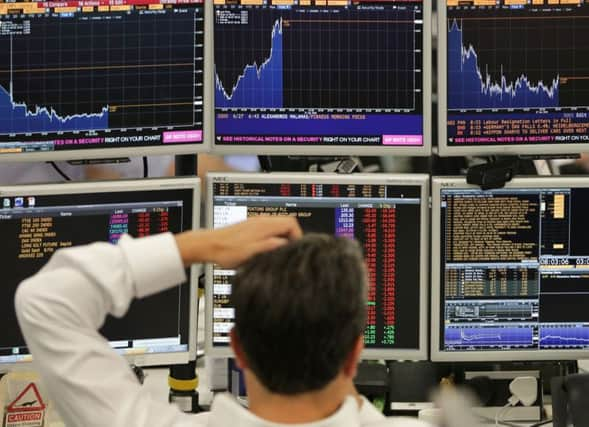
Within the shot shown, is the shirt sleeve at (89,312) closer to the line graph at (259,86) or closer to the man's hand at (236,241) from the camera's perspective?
the man's hand at (236,241)

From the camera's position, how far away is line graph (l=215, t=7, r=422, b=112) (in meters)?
2.22

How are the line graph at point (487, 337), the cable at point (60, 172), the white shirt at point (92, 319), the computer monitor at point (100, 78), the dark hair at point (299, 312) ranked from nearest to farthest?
the dark hair at point (299, 312) → the white shirt at point (92, 319) → the computer monitor at point (100, 78) → the line graph at point (487, 337) → the cable at point (60, 172)

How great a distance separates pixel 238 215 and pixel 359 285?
112 centimetres

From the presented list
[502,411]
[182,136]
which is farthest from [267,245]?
[502,411]

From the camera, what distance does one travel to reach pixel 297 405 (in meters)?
1.20

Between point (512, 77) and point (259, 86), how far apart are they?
0.61 meters

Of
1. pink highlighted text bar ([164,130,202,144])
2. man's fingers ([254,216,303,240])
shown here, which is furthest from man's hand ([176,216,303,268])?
pink highlighted text bar ([164,130,202,144])

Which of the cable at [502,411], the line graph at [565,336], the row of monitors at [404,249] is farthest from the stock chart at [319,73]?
the cable at [502,411]

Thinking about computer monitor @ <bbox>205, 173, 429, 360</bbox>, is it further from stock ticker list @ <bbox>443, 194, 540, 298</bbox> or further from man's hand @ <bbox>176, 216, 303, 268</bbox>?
man's hand @ <bbox>176, 216, 303, 268</bbox>

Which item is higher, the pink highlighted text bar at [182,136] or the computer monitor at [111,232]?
the pink highlighted text bar at [182,136]

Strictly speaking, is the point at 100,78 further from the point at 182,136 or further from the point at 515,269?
the point at 515,269

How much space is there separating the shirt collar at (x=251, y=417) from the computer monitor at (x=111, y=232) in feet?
3.30

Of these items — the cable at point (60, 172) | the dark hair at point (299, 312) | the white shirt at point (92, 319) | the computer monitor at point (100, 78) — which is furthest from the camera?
the cable at point (60, 172)

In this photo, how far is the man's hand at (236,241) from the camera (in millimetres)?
1253
